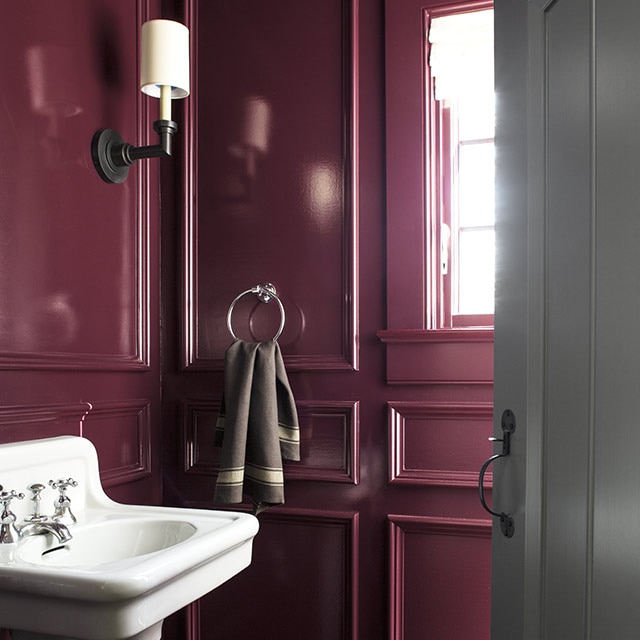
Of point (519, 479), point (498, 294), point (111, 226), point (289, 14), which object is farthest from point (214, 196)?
point (519, 479)

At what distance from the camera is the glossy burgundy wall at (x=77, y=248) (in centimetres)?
158

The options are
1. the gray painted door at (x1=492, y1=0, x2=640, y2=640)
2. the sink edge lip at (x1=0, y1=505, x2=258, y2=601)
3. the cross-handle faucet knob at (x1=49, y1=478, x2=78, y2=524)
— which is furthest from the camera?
the cross-handle faucet knob at (x1=49, y1=478, x2=78, y2=524)

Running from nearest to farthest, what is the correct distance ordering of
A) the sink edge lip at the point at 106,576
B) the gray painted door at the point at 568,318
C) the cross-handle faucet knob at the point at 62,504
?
the gray painted door at the point at 568,318 → the sink edge lip at the point at 106,576 → the cross-handle faucet knob at the point at 62,504

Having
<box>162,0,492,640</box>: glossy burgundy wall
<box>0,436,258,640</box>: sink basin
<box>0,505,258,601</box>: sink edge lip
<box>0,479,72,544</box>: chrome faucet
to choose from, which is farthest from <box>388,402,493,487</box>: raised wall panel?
<box>0,479,72,544</box>: chrome faucet

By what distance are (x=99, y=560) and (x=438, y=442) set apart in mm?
866

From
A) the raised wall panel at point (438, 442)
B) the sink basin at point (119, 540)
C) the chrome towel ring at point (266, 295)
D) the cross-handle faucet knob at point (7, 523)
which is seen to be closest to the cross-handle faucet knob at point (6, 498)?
the cross-handle faucet knob at point (7, 523)

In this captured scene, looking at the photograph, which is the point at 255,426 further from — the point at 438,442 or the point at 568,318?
the point at 568,318

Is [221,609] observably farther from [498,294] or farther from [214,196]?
[498,294]

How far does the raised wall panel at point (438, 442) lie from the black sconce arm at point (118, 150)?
87cm

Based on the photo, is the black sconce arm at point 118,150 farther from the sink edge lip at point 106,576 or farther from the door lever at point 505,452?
the door lever at point 505,452

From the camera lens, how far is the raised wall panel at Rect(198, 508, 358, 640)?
6.46 feet

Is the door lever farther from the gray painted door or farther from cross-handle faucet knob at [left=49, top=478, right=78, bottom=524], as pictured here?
cross-handle faucet knob at [left=49, top=478, right=78, bottom=524]

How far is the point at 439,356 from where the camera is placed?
189 cm

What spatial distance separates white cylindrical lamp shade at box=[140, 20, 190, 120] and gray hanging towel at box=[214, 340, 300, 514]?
2.12 ft
